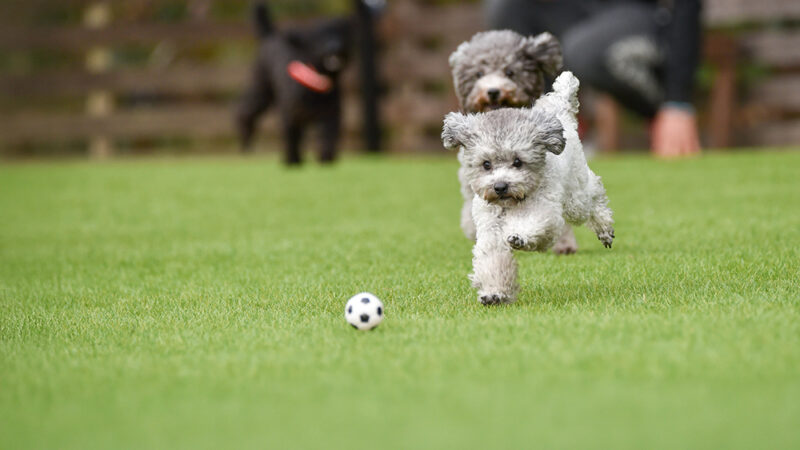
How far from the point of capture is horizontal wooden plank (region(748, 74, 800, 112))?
9.32 metres

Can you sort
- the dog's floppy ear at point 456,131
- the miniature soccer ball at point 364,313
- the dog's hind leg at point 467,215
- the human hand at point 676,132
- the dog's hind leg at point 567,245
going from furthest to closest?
the human hand at point 676,132 < the dog's hind leg at point 567,245 < the dog's hind leg at point 467,215 < the dog's floppy ear at point 456,131 < the miniature soccer ball at point 364,313

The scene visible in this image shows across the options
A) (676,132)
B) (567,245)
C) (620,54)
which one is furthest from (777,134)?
(567,245)

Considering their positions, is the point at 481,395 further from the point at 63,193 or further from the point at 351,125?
the point at 351,125

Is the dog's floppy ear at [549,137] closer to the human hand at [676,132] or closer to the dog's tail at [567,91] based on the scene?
the dog's tail at [567,91]

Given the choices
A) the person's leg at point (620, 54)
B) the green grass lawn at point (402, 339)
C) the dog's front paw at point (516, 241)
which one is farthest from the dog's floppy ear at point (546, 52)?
the person's leg at point (620, 54)

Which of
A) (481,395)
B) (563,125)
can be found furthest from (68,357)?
(563,125)

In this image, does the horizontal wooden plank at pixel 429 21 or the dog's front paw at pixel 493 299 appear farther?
the horizontal wooden plank at pixel 429 21

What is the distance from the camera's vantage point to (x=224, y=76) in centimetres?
1159

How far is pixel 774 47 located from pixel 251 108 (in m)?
4.89

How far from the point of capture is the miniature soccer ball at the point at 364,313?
7.95 ft

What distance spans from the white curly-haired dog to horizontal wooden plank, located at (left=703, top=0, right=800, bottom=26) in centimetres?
732

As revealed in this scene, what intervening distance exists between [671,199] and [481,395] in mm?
3772

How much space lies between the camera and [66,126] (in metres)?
12.6

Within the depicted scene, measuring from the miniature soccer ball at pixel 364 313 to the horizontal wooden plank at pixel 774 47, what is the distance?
783cm
